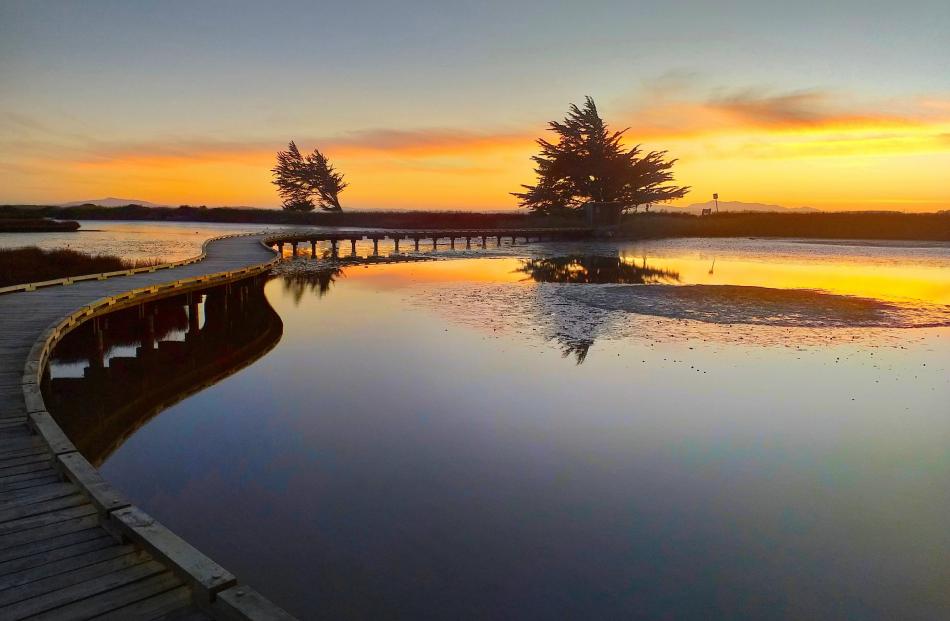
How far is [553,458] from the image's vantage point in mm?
10086

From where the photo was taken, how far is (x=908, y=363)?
1573 cm

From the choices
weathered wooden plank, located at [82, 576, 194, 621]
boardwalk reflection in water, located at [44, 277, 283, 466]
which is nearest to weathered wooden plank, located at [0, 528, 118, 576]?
weathered wooden plank, located at [82, 576, 194, 621]

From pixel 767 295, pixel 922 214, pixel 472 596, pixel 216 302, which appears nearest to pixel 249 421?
pixel 472 596

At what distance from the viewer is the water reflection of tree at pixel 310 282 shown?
29.4m

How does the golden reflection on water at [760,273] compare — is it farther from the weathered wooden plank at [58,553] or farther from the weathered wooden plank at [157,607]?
the weathered wooden plank at [157,607]

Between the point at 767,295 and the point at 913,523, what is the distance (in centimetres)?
1995

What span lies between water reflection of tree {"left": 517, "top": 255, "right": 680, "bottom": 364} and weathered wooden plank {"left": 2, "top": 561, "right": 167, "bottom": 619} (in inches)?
479

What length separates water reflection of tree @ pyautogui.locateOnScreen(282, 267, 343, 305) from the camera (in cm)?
2939

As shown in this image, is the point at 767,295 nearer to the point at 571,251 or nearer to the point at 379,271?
the point at 379,271

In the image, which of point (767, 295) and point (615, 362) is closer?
point (615, 362)

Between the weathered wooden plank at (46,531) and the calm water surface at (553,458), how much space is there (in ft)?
5.82

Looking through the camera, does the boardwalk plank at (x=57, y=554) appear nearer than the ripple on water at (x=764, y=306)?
Yes

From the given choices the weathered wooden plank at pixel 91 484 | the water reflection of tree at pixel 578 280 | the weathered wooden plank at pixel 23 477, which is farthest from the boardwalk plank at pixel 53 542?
the water reflection of tree at pixel 578 280

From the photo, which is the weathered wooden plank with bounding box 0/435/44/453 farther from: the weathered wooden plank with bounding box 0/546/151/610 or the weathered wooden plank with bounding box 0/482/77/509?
the weathered wooden plank with bounding box 0/546/151/610
